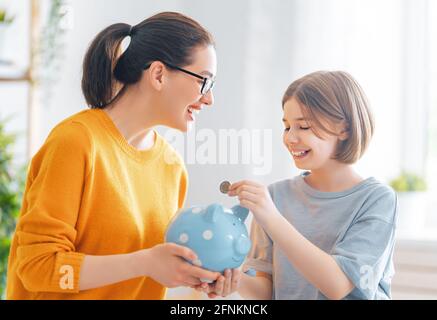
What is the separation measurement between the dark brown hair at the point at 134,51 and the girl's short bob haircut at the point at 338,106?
0.17 m

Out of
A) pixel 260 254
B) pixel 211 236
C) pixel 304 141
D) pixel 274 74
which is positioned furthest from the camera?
pixel 274 74

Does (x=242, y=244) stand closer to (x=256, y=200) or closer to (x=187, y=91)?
(x=256, y=200)

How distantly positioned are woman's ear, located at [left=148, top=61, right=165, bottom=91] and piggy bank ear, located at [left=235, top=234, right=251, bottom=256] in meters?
0.28

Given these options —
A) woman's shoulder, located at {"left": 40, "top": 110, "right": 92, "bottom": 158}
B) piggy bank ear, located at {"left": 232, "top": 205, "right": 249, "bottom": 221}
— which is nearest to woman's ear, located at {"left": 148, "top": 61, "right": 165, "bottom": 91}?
woman's shoulder, located at {"left": 40, "top": 110, "right": 92, "bottom": 158}

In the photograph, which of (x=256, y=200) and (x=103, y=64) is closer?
(x=256, y=200)

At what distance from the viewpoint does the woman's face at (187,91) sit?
943mm

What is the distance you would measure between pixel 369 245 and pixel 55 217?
452 millimetres

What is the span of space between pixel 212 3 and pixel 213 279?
0.73 metres

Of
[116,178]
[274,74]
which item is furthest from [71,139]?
[274,74]

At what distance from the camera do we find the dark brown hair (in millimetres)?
933

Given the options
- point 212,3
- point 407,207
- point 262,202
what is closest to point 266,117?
point 212,3

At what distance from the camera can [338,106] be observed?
0.94 meters

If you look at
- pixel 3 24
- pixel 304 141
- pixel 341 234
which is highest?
pixel 3 24
